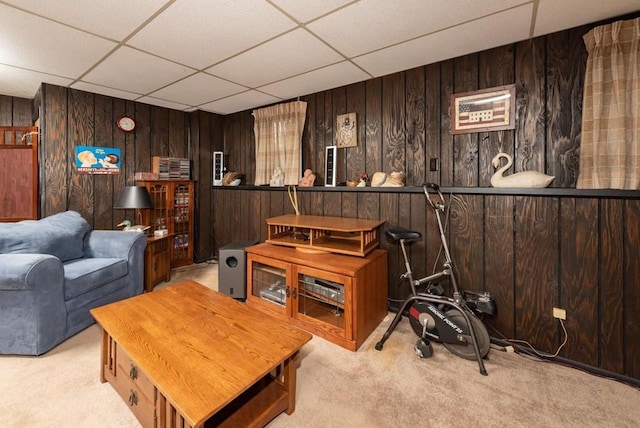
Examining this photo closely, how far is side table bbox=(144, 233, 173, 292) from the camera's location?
126 inches

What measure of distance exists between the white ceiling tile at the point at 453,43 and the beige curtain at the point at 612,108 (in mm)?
483

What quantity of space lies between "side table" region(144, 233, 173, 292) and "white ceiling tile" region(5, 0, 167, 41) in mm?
2059

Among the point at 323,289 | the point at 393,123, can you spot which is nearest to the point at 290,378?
the point at 323,289

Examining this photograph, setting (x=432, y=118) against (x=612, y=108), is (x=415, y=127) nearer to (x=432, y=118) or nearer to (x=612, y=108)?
(x=432, y=118)

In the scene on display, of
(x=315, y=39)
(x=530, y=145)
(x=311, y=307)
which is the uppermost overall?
(x=315, y=39)

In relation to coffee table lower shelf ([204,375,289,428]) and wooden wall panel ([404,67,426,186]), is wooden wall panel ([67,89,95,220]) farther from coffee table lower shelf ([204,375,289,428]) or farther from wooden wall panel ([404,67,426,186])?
wooden wall panel ([404,67,426,186])

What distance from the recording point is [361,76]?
289 centimetres

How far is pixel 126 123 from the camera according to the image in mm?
3742

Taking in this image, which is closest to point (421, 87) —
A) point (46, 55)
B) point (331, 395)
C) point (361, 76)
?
point (361, 76)

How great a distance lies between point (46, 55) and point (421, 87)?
323 cm

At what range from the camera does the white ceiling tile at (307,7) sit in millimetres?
1767

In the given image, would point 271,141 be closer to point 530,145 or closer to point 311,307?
point 311,307

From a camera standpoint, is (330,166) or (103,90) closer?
(330,166)

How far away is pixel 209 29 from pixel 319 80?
1.23 metres
